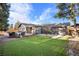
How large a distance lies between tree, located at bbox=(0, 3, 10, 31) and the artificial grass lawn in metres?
0.12

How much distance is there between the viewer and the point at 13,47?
121 cm

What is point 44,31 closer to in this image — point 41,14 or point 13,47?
point 41,14

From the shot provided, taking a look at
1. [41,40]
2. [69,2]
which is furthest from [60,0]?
[41,40]

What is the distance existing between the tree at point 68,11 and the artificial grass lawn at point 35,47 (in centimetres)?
17

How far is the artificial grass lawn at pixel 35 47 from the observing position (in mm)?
1206

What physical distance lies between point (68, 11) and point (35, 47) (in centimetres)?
35

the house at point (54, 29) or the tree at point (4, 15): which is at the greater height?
the tree at point (4, 15)

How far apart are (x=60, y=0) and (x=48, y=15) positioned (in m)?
0.14

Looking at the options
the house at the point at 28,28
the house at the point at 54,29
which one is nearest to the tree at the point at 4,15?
the house at the point at 28,28

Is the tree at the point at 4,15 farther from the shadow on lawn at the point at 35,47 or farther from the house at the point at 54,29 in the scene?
the house at the point at 54,29

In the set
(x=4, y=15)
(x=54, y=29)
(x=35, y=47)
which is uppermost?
(x=4, y=15)

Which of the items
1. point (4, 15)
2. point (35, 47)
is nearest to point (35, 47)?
point (35, 47)

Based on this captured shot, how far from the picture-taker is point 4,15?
4.05ft

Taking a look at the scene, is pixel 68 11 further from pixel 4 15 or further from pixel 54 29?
pixel 4 15
